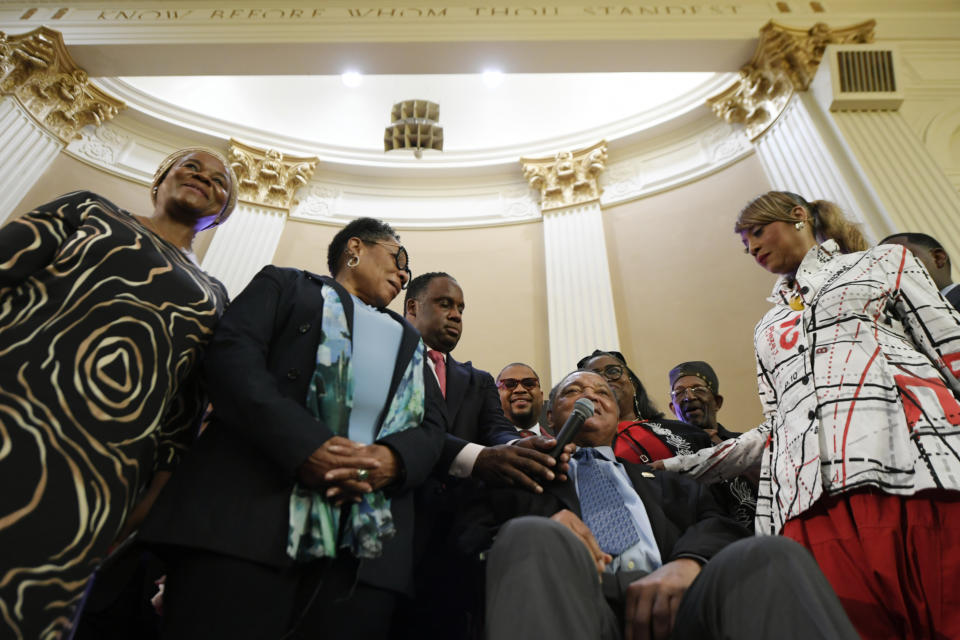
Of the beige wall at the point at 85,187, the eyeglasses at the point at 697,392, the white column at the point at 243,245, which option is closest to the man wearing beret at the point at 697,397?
the eyeglasses at the point at 697,392

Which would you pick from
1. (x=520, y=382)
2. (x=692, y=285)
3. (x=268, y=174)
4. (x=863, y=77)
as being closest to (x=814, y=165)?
(x=863, y=77)

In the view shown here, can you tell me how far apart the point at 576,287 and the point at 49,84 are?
558 centimetres

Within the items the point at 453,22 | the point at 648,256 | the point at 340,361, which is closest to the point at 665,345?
the point at 648,256

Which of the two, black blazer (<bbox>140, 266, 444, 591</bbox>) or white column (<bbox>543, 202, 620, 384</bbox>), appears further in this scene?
white column (<bbox>543, 202, 620, 384</bbox>)

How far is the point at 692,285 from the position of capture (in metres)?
5.48

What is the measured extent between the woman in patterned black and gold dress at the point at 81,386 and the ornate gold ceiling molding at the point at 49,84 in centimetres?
503

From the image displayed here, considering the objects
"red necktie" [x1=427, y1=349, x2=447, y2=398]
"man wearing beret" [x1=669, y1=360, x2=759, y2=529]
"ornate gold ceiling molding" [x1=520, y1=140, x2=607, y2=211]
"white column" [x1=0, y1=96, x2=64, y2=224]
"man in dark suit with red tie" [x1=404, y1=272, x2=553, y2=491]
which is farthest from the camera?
"ornate gold ceiling molding" [x1=520, y1=140, x2=607, y2=211]

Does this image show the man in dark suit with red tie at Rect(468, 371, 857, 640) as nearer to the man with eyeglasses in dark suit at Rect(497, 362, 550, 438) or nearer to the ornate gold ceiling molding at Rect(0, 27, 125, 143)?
the man with eyeglasses in dark suit at Rect(497, 362, 550, 438)

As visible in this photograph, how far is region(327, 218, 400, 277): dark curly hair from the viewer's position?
1.87m

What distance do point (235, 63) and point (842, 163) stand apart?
17.0 feet

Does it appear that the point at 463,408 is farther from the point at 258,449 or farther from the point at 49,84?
the point at 49,84

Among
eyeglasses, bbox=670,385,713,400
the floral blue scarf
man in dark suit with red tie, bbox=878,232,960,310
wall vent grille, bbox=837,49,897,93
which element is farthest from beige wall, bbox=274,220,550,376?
the floral blue scarf

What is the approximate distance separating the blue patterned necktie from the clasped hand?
25.2 inches

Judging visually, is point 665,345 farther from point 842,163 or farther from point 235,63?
point 235,63
